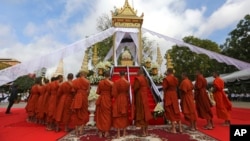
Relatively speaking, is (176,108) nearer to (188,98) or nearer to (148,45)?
(188,98)

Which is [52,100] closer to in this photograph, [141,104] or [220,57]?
[141,104]

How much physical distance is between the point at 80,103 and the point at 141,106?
5.18 feet

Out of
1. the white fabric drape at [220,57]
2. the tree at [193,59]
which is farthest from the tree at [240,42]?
the white fabric drape at [220,57]

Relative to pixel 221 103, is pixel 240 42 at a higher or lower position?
higher

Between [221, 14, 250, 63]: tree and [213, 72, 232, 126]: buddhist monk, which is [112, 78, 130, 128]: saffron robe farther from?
[221, 14, 250, 63]: tree

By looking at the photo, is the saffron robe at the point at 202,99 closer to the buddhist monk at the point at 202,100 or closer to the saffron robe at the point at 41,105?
the buddhist monk at the point at 202,100

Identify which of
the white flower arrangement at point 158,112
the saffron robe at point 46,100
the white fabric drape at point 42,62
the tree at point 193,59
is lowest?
the white flower arrangement at point 158,112

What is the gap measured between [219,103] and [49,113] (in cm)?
505

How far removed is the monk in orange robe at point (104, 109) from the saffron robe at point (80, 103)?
45 centimetres

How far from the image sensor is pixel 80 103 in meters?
6.75

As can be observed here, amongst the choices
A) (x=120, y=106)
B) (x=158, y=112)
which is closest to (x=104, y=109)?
(x=120, y=106)

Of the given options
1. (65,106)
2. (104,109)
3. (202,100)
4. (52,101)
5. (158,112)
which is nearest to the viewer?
(104,109)

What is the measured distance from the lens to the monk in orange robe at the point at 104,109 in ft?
21.1

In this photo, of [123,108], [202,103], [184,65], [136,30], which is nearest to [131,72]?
[136,30]
